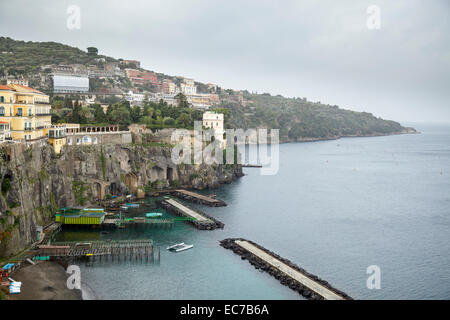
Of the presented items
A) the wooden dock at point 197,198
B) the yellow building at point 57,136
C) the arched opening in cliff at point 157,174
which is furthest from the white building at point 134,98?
the yellow building at point 57,136

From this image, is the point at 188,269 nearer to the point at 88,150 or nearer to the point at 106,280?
the point at 106,280

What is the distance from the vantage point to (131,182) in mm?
68375

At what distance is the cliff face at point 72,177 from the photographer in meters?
39.7

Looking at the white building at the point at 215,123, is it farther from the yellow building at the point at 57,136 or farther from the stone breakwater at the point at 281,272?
the stone breakwater at the point at 281,272

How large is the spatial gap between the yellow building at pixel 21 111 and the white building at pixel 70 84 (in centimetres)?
5440

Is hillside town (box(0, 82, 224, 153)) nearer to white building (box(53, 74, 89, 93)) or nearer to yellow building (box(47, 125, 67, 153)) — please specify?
yellow building (box(47, 125, 67, 153))

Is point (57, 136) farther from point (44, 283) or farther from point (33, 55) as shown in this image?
point (33, 55)

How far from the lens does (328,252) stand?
43844 mm

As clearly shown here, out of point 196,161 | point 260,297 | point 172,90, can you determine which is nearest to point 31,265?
point 260,297

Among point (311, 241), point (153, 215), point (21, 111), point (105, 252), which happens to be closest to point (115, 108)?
point (21, 111)

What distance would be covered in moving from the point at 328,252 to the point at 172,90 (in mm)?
116929

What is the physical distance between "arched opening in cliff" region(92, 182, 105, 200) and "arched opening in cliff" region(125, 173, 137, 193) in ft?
20.2

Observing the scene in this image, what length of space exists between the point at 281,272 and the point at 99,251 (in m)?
17.7

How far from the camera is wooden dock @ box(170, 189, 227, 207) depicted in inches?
2470
